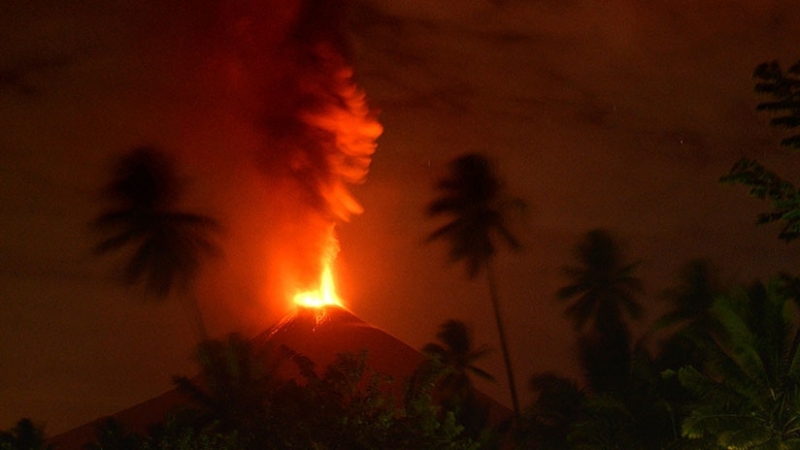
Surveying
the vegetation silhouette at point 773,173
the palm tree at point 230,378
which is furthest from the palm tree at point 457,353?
the vegetation silhouette at point 773,173

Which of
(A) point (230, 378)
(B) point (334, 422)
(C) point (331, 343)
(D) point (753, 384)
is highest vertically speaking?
(C) point (331, 343)

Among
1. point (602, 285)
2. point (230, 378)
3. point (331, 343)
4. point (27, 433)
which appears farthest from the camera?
point (331, 343)

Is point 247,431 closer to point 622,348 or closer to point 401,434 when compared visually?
point 401,434

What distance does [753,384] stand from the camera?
1731 centimetres

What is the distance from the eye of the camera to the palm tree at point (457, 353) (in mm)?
39250

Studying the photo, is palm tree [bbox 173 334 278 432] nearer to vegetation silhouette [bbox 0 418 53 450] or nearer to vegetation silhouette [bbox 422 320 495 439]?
vegetation silhouette [bbox 0 418 53 450]

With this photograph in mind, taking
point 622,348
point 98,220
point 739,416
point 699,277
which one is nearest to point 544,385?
point 622,348

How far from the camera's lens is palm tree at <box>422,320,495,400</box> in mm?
39250

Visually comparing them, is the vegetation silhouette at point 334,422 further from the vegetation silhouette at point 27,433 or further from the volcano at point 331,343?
the volcano at point 331,343

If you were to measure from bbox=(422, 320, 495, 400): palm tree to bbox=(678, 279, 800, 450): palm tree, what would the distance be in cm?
2168

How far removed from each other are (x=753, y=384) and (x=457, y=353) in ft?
75.0

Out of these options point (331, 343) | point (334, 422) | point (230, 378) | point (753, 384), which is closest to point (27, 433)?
point (230, 378)

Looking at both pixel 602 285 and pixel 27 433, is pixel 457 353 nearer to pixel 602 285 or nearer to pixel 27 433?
pixel 602 285

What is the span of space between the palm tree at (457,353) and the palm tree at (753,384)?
21682 mm
